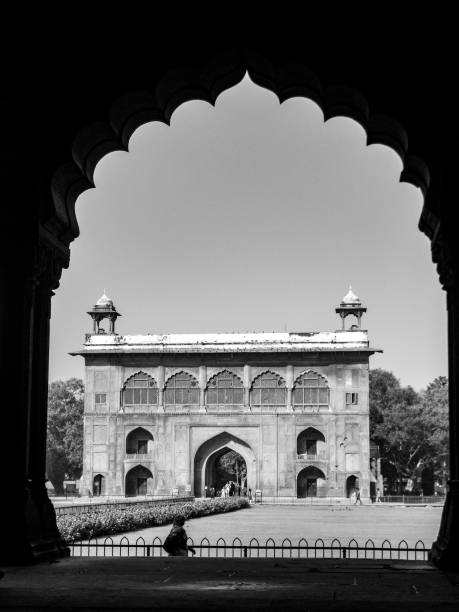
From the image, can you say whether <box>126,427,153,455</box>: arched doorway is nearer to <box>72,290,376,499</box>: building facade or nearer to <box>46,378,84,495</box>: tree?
<box>72,290,376,499</box>: building facade

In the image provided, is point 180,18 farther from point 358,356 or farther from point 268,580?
point 358,356

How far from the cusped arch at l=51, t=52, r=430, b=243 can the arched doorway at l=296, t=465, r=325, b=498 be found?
40.3m

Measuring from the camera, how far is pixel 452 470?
25.0 ft

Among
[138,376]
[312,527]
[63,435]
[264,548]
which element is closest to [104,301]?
[138,376]

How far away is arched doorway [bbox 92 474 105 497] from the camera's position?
160 ft

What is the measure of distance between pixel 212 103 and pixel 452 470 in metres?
3.84

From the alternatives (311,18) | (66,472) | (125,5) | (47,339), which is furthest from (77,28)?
(66,472)

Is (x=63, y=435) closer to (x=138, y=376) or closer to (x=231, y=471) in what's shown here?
(x=231, y=471)

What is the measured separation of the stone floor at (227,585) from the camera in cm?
568

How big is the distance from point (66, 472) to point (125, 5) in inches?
2468

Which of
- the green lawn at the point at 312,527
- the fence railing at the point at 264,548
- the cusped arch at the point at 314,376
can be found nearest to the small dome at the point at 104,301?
the cusped arch at the point at 314,376

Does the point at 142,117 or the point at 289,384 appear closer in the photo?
the point at 142,117

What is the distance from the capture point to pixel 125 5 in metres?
7.68

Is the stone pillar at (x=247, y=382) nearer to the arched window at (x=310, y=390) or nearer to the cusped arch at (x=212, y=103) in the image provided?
the arched window at (x=310, y=390)
